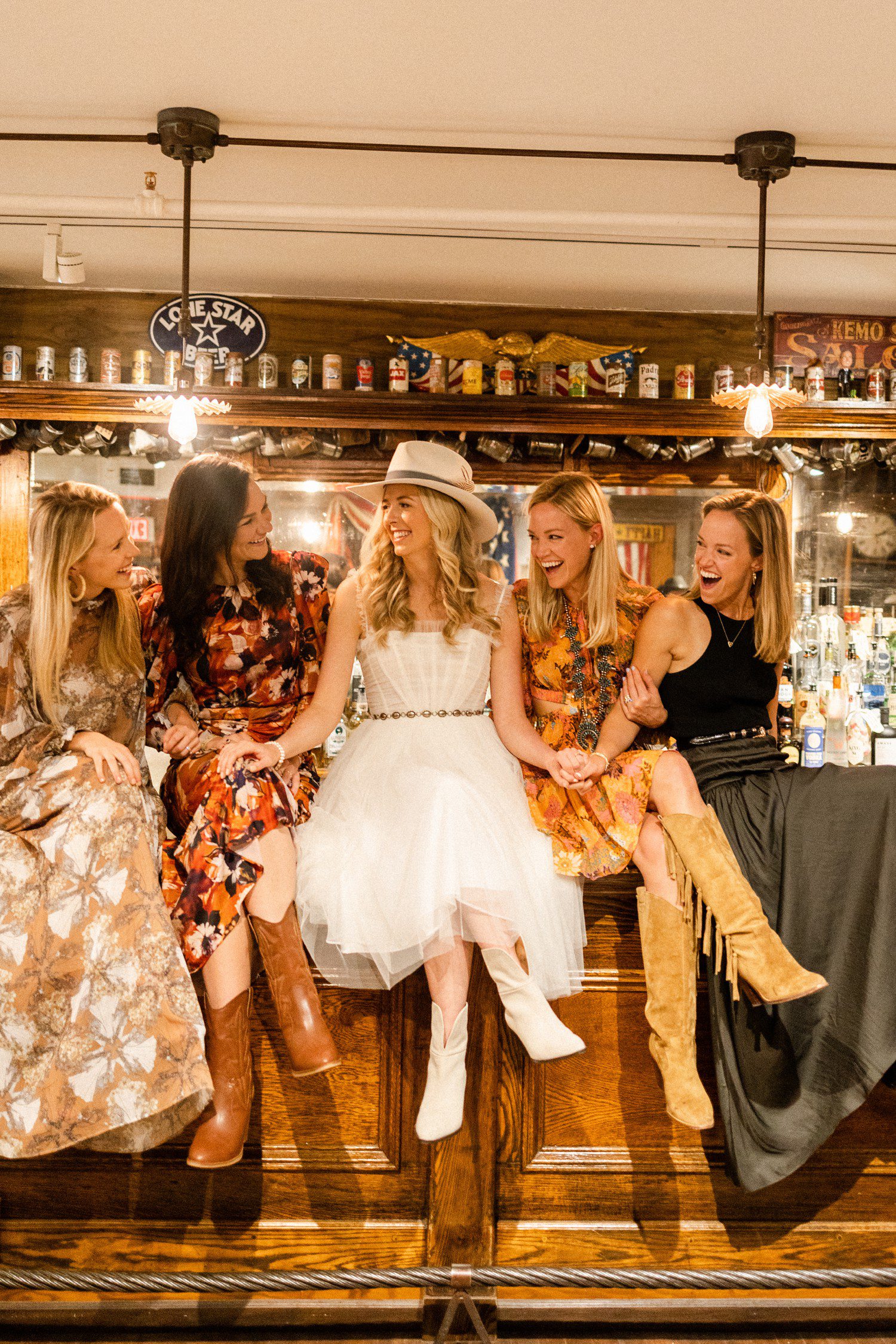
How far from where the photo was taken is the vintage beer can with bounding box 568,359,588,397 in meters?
4.77

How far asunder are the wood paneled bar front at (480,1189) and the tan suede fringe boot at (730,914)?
0.58ft

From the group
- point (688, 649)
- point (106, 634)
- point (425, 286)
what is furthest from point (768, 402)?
point (106, 634)

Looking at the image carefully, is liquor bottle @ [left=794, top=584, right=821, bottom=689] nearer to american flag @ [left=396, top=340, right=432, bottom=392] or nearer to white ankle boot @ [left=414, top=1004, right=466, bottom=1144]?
american flag @ [left=396, top=340, right=432, bottom=392]

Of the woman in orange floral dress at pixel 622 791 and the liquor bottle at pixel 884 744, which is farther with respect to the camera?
the liquor bottle at pixel 884 744

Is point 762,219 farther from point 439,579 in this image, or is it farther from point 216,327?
point 216,327

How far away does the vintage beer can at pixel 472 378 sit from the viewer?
15.4ft

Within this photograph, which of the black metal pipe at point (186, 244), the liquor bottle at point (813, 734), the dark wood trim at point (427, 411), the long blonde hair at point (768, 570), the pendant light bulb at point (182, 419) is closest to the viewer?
the long blonde hair at point (768, 570)

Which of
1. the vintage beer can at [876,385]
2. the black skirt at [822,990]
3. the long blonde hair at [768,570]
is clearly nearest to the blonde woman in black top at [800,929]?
the black skirt at [822,990]

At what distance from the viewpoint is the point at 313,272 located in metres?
4.54

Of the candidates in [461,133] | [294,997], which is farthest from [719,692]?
[461,133]

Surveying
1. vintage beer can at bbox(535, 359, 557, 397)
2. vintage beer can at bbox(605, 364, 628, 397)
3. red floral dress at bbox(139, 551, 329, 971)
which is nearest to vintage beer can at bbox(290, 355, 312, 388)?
vintage beer can at bbox(535, 359, 557, 397)

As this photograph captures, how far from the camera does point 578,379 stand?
4773 millimetres

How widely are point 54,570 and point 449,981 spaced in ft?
4.13

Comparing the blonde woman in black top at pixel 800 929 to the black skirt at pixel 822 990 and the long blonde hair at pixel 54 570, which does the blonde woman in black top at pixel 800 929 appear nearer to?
the black skirt at pixel 822 990
